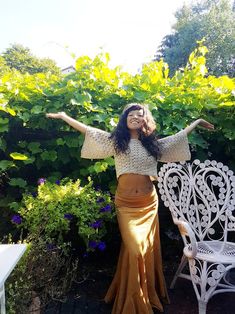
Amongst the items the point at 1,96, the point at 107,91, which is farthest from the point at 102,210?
the point at 1,96

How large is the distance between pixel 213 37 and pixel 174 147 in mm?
18376

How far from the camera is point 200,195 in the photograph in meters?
2.68

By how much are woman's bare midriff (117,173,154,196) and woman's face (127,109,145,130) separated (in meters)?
0.37

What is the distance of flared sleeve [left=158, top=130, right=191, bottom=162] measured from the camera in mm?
2391

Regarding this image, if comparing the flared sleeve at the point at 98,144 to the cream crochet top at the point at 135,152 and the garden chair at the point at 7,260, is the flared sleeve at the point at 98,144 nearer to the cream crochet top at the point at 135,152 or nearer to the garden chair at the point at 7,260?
the cream crochet top at the point at 135,152

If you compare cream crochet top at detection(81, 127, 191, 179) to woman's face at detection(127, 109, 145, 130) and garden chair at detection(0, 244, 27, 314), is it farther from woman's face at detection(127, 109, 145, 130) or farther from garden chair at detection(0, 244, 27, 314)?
garden chair at detection(0, 244, 27, 314)

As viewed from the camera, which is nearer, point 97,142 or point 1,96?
point 97,142

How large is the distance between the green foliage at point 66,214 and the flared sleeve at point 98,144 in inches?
14.5

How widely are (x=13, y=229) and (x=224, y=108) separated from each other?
2321mm

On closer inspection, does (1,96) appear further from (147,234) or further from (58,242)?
(147,234)

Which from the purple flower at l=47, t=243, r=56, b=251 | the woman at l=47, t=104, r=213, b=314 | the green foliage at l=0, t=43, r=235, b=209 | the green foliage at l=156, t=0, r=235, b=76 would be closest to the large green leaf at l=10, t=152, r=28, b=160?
the green foliage at l=0, t=43, r=235, b=209

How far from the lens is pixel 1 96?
2.59 m

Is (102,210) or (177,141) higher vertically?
(177,141)

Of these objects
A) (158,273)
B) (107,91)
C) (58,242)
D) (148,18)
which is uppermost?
(148,18)
